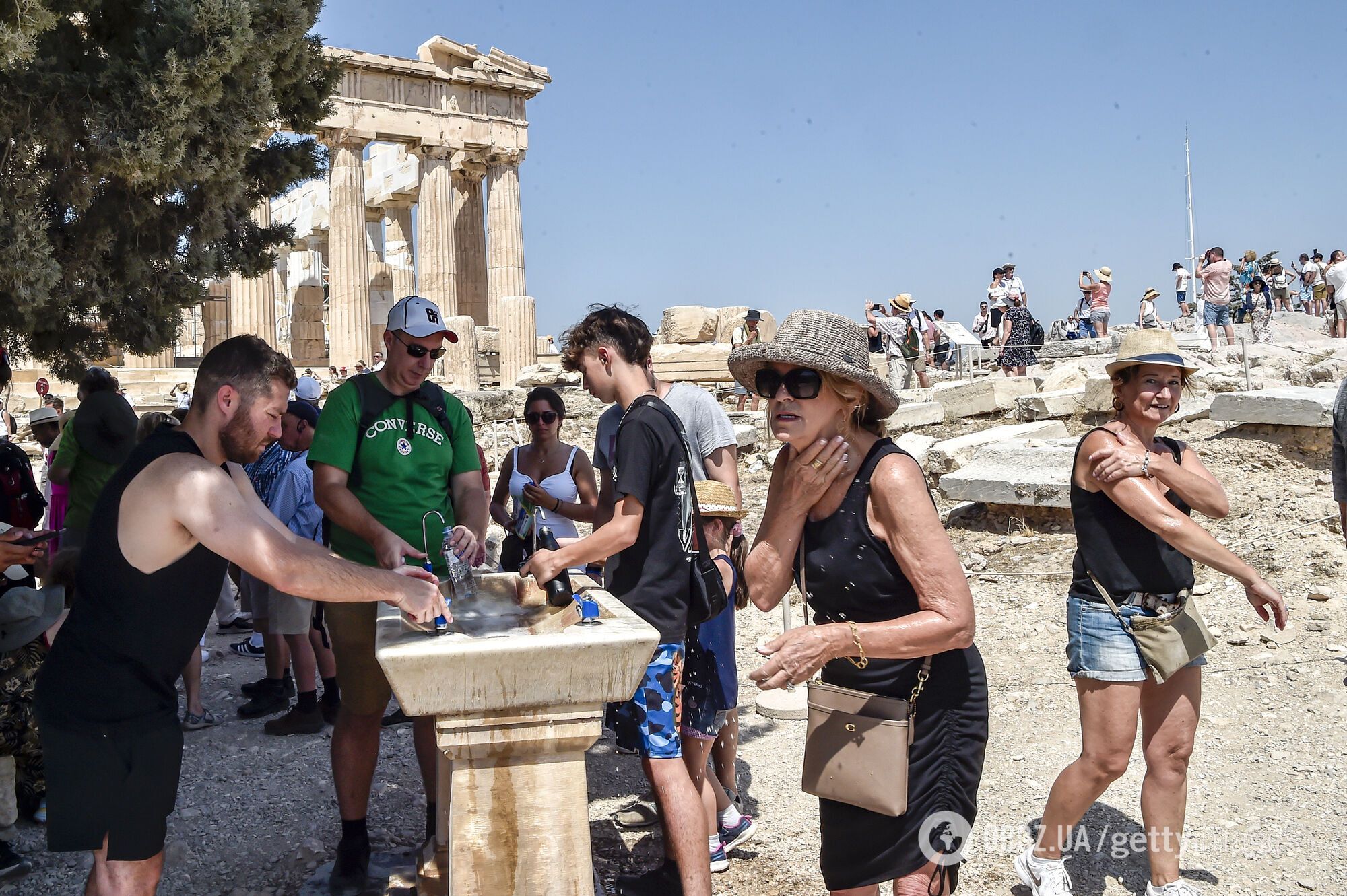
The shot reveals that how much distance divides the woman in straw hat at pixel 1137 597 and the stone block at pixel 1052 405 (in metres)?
7.97

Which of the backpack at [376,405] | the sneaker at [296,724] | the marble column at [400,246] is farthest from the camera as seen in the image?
the marble column at [400,246]

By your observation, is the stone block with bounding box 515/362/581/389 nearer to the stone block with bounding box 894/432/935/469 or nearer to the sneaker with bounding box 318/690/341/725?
the stone block with bounding box 894/432/935/469

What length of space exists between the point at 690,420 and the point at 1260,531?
194 inches

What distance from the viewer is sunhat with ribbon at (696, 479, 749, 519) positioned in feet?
12.0

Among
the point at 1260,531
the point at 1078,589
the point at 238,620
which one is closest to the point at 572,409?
the point at 238,620

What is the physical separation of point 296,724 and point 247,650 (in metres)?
1.77

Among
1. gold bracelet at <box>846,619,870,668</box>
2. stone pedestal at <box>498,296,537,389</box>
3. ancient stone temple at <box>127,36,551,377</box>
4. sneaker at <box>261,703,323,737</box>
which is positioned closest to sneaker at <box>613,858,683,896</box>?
gold bracelet at <box>846,619,870,668</box>

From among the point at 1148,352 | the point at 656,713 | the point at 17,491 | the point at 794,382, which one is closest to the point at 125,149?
the point at 17,491

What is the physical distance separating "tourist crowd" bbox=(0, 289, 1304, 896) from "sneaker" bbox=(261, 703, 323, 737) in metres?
1.26

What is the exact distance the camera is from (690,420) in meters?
4.05

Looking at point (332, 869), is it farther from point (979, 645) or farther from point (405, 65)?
point (405, 65)

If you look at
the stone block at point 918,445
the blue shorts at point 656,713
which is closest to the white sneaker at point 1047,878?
the blue shorts at point 656,713

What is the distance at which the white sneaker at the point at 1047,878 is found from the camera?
10.4 feet

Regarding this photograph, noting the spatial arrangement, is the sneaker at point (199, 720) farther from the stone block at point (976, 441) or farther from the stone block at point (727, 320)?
the stone block at point (727, 320)
